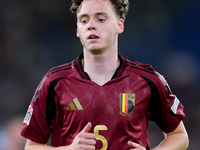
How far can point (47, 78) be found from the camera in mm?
2682

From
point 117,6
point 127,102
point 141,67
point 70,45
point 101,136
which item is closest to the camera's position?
point 101,136

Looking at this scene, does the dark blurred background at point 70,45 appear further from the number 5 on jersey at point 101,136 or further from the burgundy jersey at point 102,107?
the number 5 on jersey at point 101,136

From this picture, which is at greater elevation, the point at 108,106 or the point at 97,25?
the point at 97,25

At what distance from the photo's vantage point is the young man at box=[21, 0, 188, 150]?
2.50 metres

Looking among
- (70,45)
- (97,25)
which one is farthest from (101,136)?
(70,45)

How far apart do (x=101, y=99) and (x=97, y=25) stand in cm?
58

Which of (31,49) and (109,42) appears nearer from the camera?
(109,42)

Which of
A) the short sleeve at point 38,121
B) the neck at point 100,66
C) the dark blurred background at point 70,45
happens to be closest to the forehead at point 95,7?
the neck at point 100,66

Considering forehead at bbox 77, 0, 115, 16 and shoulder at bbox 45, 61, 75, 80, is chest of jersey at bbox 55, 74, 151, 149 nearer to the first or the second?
shoulder at bbox 45, 61, 75, 80

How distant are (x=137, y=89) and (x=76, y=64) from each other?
564 millimetres

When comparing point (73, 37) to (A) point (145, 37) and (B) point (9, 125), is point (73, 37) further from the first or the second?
(B) point (9, 125)

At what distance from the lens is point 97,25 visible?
2.50 metres

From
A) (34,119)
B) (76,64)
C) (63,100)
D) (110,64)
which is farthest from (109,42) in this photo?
(34,119)

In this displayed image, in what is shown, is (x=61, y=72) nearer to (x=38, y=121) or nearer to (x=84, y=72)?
(x=84, y=72)
